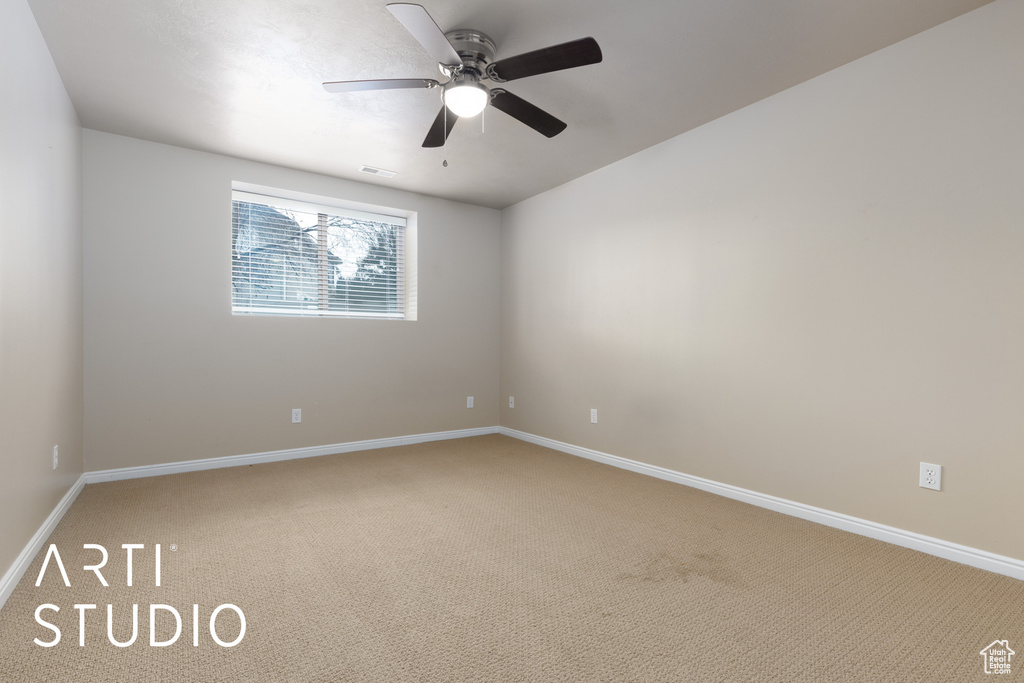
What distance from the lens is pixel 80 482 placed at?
312 cm

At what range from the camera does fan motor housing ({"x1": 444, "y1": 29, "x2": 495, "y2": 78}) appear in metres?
2.22

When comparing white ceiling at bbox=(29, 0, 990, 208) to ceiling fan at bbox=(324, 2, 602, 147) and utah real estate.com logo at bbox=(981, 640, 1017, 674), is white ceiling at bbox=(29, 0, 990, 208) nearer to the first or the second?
ceiling fan at bbox=(324, 2, 602, 147)

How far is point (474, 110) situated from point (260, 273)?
257 centimetres

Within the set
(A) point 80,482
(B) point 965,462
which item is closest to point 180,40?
(A) point 80,482

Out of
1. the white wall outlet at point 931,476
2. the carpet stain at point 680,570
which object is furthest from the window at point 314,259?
the white wall outlet at point 931,476

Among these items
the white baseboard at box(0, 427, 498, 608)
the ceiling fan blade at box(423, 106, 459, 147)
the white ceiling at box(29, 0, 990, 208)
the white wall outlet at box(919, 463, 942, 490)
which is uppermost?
the white ceiling at box(29, 0, 990, 208)

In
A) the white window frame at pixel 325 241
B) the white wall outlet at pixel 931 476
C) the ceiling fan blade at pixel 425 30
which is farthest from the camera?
the white window frame at pixel 325 241

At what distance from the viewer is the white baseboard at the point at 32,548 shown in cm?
179

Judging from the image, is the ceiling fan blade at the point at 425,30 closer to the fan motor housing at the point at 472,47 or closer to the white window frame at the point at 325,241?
the fan motor housing at the point at 472,47

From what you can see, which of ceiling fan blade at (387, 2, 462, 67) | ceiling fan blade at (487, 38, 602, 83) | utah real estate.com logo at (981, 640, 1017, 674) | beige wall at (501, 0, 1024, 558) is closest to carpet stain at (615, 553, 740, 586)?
utah real estate.com logo at (981, 640, 1017, 674)

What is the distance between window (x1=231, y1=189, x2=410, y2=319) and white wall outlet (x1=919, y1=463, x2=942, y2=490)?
3.99m

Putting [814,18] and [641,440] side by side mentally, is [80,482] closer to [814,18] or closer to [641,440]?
[641,440]

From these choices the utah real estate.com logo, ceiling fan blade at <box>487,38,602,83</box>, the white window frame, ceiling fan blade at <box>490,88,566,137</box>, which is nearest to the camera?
the utah real estate.com logo

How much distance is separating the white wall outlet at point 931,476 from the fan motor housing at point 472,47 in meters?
2.72
